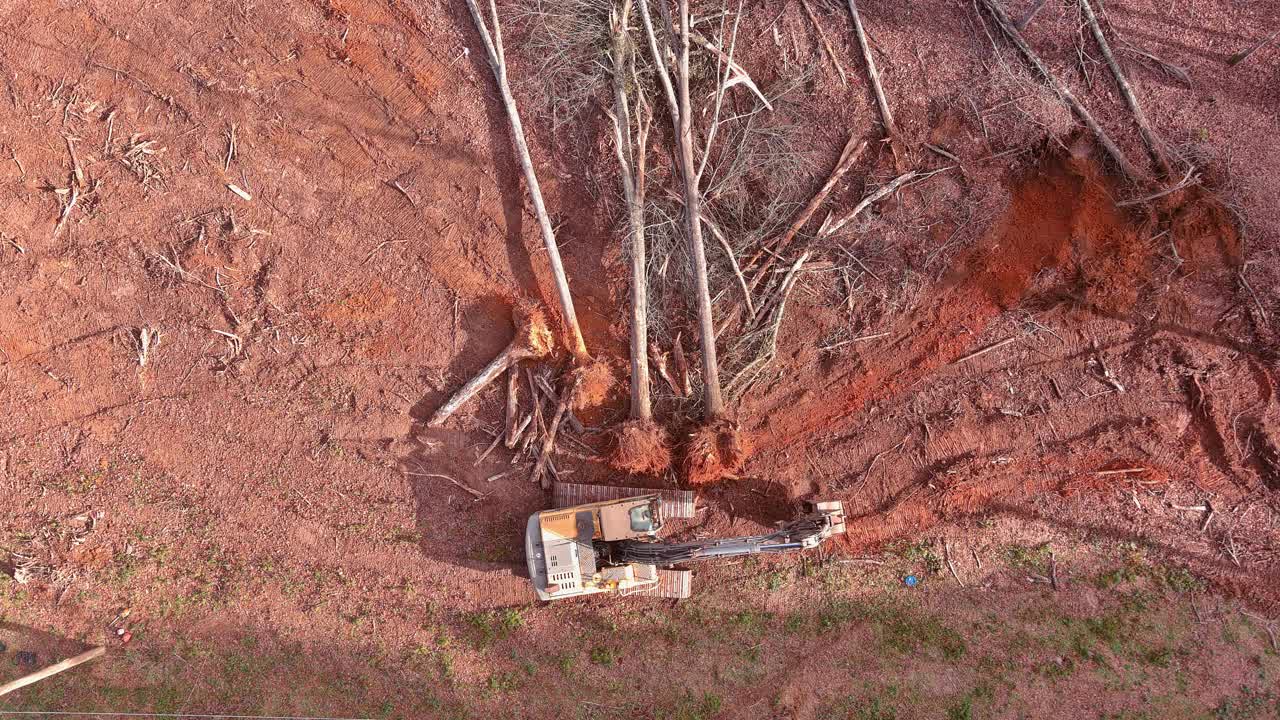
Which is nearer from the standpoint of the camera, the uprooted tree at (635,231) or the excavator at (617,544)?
the excavator at (617,544)

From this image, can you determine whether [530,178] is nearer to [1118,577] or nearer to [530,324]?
[530,324]

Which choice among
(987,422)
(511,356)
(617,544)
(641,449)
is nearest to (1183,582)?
(987,422)

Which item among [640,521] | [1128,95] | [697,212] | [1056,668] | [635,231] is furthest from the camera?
[1128,95]

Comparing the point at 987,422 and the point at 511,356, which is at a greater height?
the point at 511,356

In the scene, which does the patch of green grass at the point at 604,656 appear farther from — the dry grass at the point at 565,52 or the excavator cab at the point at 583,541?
the dry grass at the point at 565,52

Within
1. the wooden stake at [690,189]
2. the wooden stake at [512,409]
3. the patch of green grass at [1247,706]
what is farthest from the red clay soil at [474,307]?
the patch of green grass at [1247,706]

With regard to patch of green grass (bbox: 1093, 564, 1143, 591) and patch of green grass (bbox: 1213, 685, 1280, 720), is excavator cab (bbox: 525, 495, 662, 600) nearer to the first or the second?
patch of green grass (bbox: 1093, 564, 1143, 591)

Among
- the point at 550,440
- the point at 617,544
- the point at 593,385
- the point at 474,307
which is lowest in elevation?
the point at 617,544

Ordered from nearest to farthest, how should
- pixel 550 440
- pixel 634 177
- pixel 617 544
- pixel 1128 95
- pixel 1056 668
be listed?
1. pixel 617 544
2. pixel 1056 668
3. pixel 634 177
4. pixel 550 440
5. pixel 1128 95
